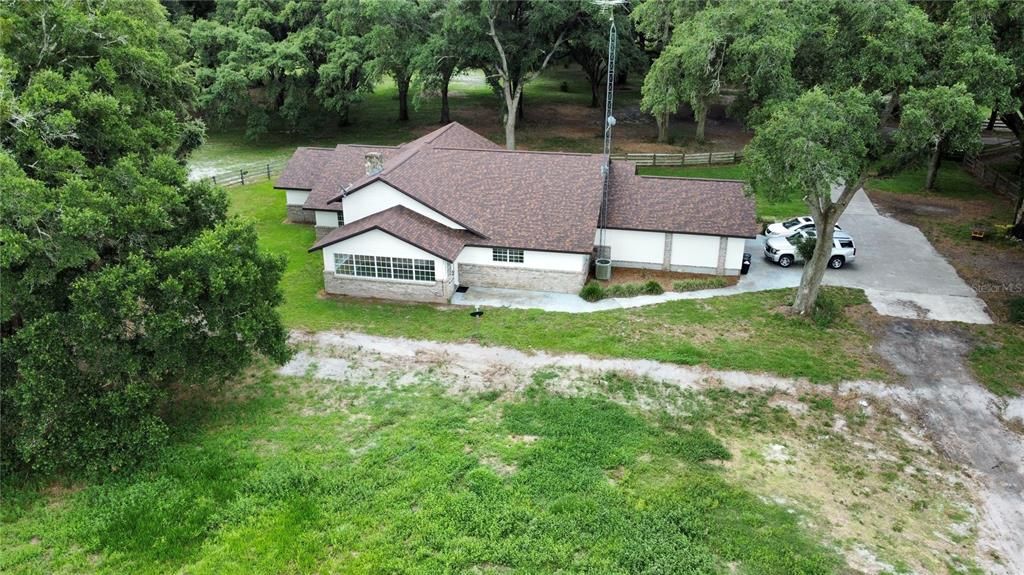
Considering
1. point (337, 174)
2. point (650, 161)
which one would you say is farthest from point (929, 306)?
point (337, 174)

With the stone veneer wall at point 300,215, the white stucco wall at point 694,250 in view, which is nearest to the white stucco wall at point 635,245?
the white stucco wall at point 694,250

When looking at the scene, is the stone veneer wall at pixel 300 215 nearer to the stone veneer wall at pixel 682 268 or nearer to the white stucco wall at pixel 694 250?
the stone veneer wall at pixel 682 268

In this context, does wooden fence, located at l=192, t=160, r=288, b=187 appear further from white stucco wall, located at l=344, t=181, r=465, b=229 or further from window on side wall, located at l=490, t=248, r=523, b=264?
window on side wall, located at l=490, t=248, r=523, b=264

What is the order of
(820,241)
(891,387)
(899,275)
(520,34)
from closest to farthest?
(891,387) → (820,241) → (899,275) → (520,34)

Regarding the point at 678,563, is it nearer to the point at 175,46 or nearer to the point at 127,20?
the point at 127,20

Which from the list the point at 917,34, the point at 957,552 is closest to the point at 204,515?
the point at 957,552

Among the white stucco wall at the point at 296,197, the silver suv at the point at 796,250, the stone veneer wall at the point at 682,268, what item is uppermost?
the white stucco wall at the point at 296,197

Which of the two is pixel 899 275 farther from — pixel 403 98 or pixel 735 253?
pixel 403 98
